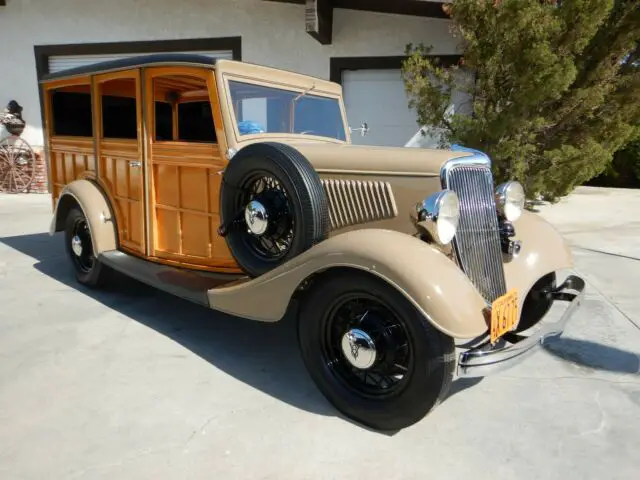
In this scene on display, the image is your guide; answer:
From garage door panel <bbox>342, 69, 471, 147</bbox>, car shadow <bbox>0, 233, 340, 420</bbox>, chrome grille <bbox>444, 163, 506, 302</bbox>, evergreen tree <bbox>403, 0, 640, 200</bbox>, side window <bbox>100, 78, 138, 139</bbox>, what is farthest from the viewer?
garage door panel <bbox>342, 69, 471, 147</bbox>

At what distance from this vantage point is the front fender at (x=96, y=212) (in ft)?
12.5

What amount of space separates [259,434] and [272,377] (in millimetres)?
548

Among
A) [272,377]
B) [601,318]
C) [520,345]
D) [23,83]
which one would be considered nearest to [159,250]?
[272,377]

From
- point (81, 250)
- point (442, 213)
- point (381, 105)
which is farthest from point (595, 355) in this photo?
point (381, 105)

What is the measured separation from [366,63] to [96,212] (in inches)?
237

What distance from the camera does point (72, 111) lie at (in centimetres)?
443

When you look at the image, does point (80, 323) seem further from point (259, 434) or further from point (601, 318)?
point (601, 318)

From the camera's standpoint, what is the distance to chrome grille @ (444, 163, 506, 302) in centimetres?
A: 244

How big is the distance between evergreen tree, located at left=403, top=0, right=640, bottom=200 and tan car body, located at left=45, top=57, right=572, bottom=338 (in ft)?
12.5

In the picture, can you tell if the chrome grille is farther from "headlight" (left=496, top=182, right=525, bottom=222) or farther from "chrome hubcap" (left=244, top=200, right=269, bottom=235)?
"chrome hubcap" (left=244, top=200, right=269, bottom=235)

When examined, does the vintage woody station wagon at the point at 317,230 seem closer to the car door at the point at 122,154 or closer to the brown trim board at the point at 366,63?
the car door at the point at 122,154

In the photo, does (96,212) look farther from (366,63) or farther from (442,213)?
(366,63)

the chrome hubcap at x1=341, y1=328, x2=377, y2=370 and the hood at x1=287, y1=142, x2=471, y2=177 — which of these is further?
the hood at x1=287, y1=142, x2=471, y2=177

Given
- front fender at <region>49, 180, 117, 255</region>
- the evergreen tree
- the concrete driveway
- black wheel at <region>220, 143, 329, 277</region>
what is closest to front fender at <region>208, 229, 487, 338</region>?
black wheel at <region>220, 143, 329, 277</region>
